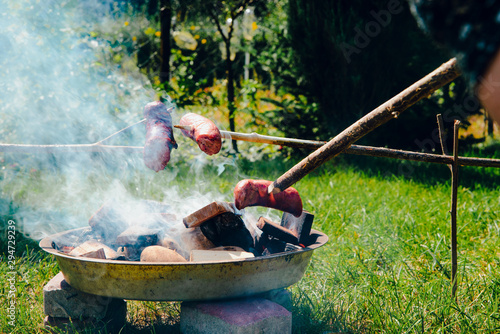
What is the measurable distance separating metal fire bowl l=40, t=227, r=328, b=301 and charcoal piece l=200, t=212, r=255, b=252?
34 centimetres

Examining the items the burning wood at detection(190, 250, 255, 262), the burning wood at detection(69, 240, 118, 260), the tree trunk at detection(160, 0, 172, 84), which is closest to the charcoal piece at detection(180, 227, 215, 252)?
the burning wood at detection(190, 250, 255, 262)

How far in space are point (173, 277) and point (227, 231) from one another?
53 cm

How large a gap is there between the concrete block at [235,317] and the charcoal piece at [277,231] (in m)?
0.37

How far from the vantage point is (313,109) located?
6773 mm

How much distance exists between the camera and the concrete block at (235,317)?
1.87 m

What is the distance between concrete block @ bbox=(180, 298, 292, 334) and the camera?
187 centimetres

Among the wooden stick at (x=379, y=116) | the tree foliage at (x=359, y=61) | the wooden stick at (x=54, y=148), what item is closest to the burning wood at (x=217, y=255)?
the wooden stick at (x=379, y=116)

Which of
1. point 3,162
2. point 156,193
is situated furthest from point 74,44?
point 156,193

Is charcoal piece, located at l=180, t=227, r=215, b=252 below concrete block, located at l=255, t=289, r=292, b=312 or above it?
above

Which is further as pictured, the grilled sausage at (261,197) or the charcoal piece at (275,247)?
the charcoal piece at (275,247)

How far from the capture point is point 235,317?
1895 millimetres

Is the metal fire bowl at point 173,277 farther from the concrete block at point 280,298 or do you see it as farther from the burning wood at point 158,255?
the concrete block at point 280,298

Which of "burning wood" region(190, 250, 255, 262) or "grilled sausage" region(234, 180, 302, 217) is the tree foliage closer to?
"grilled sausage" region(234, 180, 302, 217)

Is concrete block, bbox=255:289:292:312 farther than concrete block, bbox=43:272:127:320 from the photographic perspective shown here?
Yes
